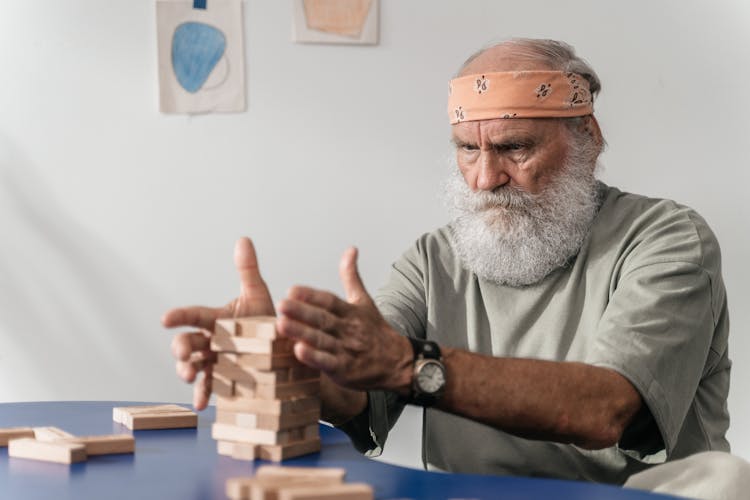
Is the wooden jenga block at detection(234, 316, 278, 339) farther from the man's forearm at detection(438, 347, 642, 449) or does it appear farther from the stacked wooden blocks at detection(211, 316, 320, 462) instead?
the man's forearm at detection(438, 347, 642, 449)

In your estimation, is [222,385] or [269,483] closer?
[269,483]

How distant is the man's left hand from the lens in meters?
1.60

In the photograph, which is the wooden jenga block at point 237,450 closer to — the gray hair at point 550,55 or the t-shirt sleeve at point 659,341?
the t-shirt sleeve at point 659,341

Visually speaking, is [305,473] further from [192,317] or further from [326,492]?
[192,317]

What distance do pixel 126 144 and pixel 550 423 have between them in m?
2.41

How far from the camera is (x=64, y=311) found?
3.83m

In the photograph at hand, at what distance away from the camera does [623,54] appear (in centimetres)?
396

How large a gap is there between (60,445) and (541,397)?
86 centimetres

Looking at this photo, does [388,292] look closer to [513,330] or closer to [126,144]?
[513,330]

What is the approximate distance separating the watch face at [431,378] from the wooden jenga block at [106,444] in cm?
53

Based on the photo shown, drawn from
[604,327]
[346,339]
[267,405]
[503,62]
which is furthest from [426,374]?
[503,62]

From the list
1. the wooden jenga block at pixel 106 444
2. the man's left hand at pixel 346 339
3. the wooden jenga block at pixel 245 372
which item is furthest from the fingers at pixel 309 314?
the wooden jenga block at pixel 106 444

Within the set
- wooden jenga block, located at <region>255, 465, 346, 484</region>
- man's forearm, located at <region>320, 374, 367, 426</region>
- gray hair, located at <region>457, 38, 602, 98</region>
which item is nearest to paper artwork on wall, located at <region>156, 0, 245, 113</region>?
gray hair, located at <region>457, 38, 602, 98</region>

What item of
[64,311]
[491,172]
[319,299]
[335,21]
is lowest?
[64,311]
